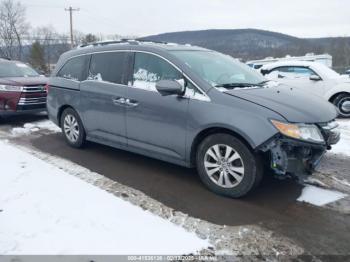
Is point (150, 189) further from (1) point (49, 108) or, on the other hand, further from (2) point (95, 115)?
(1) point (49, 108)

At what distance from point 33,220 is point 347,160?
15.7 feet

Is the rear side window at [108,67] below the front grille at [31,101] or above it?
above

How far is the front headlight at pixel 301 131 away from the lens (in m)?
3.62

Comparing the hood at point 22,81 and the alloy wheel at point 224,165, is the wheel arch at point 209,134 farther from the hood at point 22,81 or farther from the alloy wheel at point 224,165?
the hood at point 22,81

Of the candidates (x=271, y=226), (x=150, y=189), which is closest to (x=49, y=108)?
(x=150, y=189)

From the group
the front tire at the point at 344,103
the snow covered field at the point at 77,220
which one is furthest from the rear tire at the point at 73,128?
the front tire at the point at 344,103

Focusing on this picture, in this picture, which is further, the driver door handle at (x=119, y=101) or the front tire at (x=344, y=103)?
the front tire at (x=344, y=103)

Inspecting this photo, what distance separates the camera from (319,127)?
3879 mm

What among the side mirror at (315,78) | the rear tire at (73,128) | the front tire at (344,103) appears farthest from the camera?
the side mirror at (315,78)

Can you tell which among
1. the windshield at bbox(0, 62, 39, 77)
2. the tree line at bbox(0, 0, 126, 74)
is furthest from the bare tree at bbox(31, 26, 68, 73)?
the windshield at bbox(0, 62, 39, 77)

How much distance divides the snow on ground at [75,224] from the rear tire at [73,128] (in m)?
1.46

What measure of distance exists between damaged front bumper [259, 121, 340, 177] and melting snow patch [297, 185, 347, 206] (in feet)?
1.20

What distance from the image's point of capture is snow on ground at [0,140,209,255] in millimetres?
3014

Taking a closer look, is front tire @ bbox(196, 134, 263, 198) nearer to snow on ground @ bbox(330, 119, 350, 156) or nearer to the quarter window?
the quarter window
